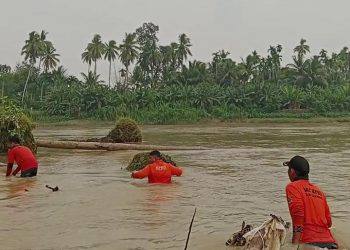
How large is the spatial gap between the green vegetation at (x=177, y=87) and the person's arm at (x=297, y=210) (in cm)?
5933

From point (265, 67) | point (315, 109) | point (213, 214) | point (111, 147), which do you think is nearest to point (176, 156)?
point (111, 147)

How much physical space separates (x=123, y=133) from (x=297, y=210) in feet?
65.8

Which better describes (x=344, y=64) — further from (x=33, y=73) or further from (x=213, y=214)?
(x=213, y=214)

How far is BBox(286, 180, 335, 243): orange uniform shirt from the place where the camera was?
557 centimetres

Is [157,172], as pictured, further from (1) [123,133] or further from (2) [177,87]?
(2) [177,87]

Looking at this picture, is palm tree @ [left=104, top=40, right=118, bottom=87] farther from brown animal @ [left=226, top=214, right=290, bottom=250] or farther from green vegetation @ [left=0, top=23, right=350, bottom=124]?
brown animal @ [left=226, top=214, right=290, bottom=250]

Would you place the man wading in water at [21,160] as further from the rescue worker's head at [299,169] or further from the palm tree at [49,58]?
the palm tree at [49,58]

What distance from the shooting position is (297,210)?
18.2 ft

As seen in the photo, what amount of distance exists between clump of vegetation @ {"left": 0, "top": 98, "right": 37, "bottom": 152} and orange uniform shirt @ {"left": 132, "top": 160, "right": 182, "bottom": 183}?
8.66 meters

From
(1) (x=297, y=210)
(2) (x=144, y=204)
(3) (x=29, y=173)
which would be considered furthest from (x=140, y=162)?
(1) (x=297, y=210)

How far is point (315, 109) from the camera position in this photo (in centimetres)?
6894

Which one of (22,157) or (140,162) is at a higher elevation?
(22,157)

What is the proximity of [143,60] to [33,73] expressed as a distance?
60.0ft

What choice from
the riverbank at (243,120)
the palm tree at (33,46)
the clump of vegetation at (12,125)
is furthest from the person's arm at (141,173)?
the palm tree at (33,46)
